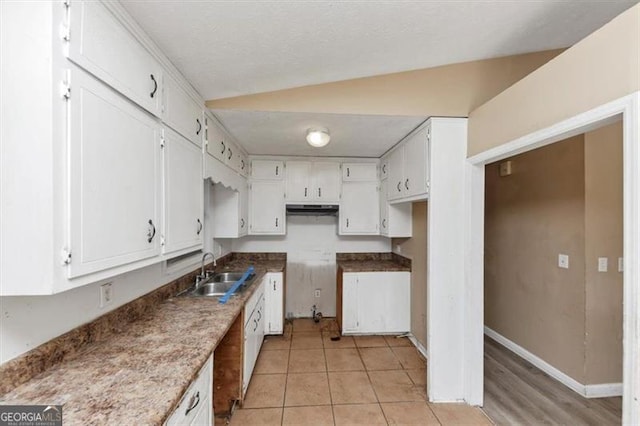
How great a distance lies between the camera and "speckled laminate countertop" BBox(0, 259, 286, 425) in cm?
94

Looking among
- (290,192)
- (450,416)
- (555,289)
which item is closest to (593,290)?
(555,289)

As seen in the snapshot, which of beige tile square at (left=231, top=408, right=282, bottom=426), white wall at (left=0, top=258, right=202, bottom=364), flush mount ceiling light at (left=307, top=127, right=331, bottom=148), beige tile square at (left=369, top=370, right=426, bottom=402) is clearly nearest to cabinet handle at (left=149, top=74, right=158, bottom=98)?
white wall at (left=0, top=258, right=202, bottom=364)

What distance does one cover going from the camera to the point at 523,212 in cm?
320

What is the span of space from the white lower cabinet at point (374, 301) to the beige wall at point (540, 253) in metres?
1.12

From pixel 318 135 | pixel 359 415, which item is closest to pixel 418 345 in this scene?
pixel 359 415

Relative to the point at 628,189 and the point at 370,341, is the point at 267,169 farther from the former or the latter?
the point at 628,189

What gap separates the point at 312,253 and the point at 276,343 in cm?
131

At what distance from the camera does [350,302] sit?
3.62 meters

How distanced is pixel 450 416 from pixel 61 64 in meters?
2.99

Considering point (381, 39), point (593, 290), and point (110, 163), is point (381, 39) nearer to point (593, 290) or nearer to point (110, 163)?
point (110, 163)

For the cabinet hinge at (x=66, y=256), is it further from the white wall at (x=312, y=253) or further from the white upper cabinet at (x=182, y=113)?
the white wall at (x=312, y=253)

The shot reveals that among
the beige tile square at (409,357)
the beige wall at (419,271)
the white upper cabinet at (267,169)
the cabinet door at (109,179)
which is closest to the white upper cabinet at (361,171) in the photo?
the beige wall at (419,271)

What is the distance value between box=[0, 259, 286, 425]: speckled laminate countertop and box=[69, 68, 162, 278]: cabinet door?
1.40ft

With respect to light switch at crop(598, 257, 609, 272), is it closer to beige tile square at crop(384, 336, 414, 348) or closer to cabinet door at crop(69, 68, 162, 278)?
beige tile square at crop(384, 336, 414, 348)
